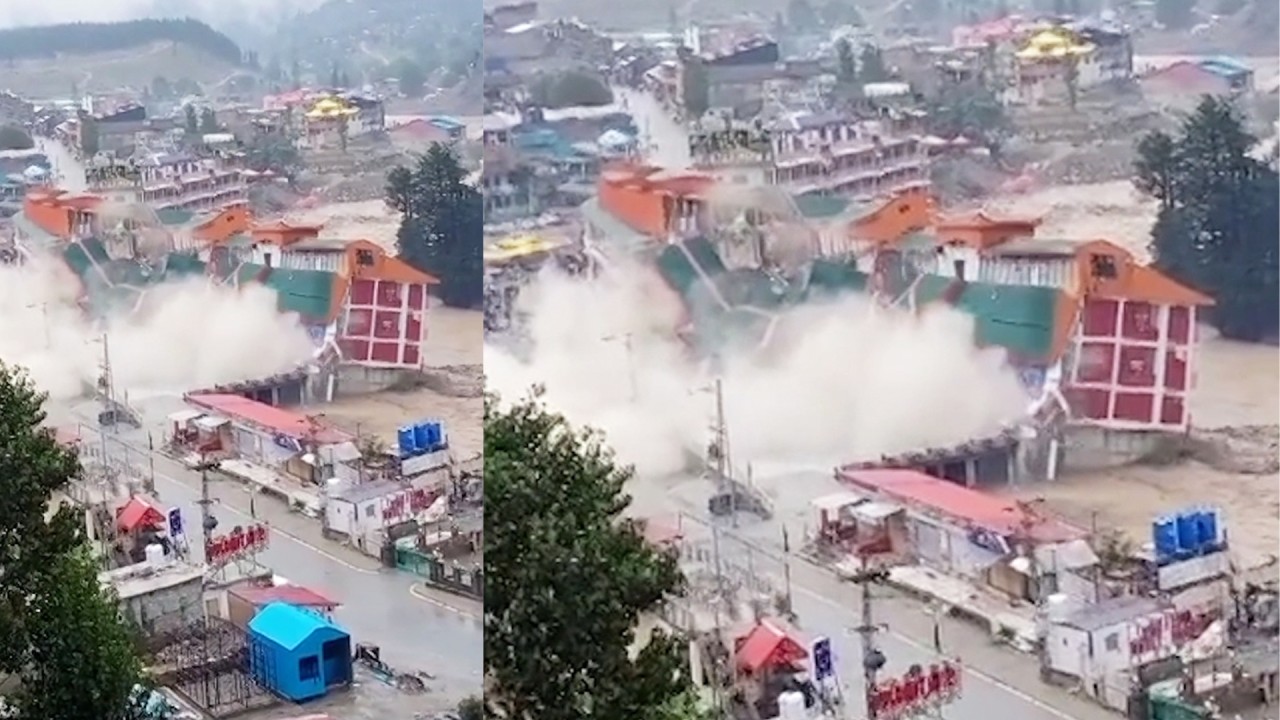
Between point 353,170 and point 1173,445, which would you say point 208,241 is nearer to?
point 353,170

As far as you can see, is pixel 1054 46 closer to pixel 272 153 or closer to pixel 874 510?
pixel 874 510

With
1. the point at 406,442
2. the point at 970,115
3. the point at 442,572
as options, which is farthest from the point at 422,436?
the point at 970,115

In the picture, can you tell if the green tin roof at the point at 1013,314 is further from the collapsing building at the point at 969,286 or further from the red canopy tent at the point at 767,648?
the red canopy tent at the point at 767,648

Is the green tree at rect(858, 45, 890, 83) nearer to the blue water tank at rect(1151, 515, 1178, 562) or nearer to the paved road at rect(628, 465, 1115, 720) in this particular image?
the paved road at rect(628, 465, 1115, 720)

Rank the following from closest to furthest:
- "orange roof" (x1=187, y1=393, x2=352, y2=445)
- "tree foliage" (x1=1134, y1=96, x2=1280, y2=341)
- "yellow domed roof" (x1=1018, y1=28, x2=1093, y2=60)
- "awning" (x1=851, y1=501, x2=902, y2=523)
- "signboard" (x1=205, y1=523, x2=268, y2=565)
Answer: "tree foliage" (x1=1134, y1=96, x2=1280, y2=341), "yellow domed roof" (x1=1018, y1=28, x2=1093, y2=60), "awning" (x1=851, y1=501, x2=902, y2=523), "orange roof" (x1=187, y1=393, x2=352, y2=445), "signboard" (x1=205, y1=523, x2=268, y2=565)

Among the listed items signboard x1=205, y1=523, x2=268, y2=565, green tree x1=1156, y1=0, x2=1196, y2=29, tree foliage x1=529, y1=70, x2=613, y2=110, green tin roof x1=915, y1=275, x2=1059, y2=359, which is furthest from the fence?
green tree x1=1156, y1=0, x2=1196, y2=29

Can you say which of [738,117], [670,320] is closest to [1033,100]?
[738,117]
